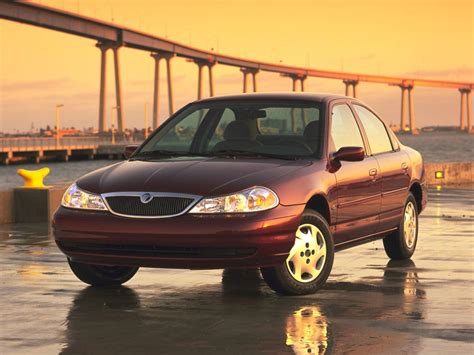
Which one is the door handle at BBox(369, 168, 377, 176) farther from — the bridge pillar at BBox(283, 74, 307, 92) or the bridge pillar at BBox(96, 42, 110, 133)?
the bridge pillar at BBox(283, 74, 307, 92)

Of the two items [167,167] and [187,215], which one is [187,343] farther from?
[167,167]

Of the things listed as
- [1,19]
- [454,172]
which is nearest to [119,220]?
[454,172]

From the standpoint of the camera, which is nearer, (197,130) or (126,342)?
(126,342)

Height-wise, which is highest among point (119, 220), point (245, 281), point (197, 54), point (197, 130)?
point (197, 54)

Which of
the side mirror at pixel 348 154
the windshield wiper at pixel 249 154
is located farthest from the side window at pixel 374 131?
the windshield wiper at pixel 249 154

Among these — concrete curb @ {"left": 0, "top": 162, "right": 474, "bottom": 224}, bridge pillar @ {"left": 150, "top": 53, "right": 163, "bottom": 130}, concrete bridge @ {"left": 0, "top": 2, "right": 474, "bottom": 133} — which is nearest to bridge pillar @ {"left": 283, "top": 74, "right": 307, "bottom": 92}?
concrete bridge @ {"left": 0, "top": 2, "right": 474, "bottom": 133}

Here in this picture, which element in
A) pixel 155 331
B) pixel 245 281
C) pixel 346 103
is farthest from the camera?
pixel 346 103

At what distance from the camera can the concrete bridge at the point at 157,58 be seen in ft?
336

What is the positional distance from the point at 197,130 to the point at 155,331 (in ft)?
10.8

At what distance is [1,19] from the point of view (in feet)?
343

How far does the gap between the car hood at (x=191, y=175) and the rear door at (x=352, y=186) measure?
608 mm

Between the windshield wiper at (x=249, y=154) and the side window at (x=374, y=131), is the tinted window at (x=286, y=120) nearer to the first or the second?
the windshield wiper at (x=249, y=154)

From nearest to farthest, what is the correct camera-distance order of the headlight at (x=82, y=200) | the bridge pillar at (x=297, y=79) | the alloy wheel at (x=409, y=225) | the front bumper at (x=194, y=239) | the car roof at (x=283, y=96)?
the front bumper at (x=194, y=239) → the headlight at (x=82, y=200) → the car roof at (x=283, y=96) → the alloy wheel at (x=409, y=225) → the bridge pillar at (x=297, y=79)

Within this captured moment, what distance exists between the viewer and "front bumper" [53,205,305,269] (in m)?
8.13
